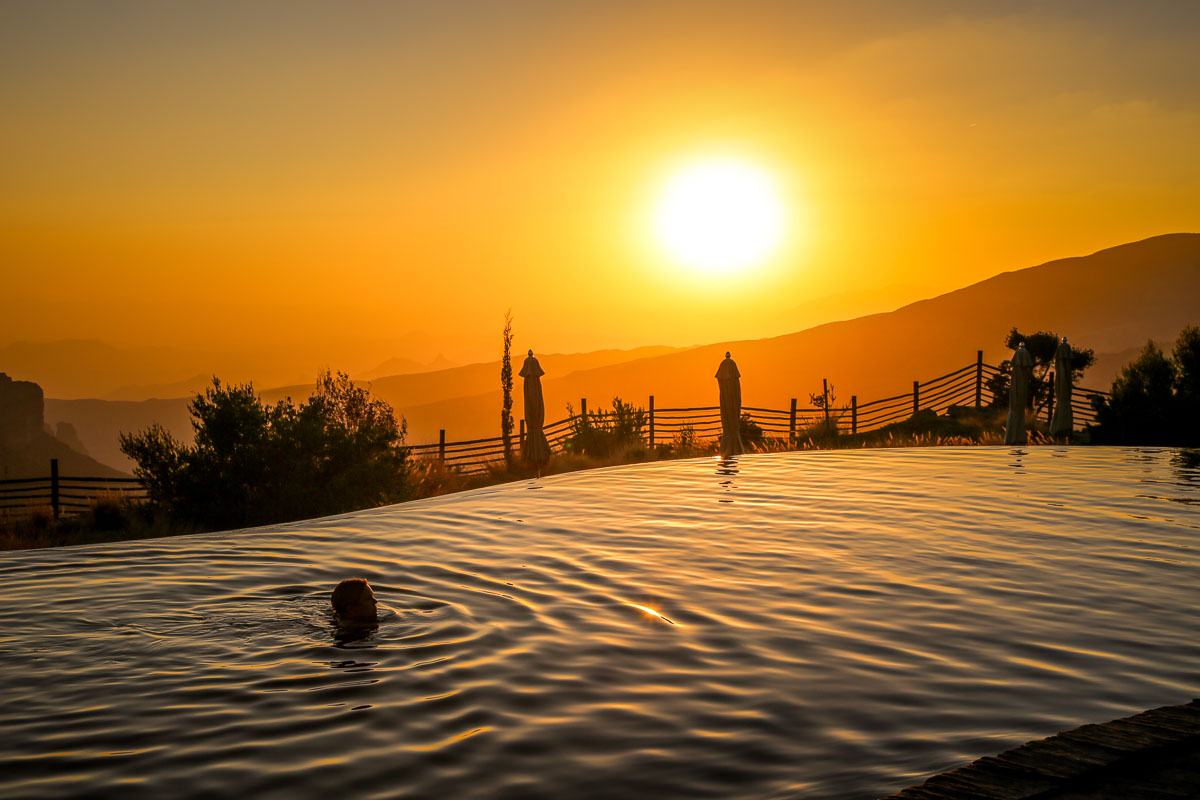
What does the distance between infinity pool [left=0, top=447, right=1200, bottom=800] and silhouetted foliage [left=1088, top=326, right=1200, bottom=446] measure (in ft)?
41.8

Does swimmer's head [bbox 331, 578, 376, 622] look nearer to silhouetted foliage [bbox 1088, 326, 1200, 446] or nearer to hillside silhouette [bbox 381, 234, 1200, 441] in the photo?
silhouetted foliage [bbox 1088, 326, 1200, 446]

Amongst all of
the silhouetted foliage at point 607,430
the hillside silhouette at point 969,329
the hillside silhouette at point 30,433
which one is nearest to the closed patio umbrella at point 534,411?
the silhouetted foliage at point 607,430

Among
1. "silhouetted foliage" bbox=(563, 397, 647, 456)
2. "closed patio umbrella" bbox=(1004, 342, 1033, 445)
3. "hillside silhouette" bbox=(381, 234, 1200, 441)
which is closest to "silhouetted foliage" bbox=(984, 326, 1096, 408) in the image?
"closed patio umbrella" bbox=(1004, 342, 1033, 445)

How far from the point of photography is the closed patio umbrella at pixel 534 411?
17.3 metres

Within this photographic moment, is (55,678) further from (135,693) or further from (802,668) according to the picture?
(802,668)

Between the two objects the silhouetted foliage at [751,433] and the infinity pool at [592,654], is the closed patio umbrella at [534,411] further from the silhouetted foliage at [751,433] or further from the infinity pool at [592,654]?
the infinity pool at [592,654]

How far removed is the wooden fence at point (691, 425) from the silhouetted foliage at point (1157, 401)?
99 cm

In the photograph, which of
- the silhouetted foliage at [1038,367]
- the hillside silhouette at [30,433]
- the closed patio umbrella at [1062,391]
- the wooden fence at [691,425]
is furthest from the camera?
the hillside silhouette at [30,433]

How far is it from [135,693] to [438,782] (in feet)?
7.12

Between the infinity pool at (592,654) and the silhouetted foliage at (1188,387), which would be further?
the silhouetted foliage at (1188,387)

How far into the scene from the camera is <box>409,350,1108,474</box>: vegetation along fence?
77.2 ft

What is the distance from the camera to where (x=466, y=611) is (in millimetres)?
6242

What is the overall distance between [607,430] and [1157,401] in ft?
41.8

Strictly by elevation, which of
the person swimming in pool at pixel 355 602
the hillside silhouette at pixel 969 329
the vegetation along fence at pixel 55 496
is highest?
the hillside silhouette at pixel 969 329
